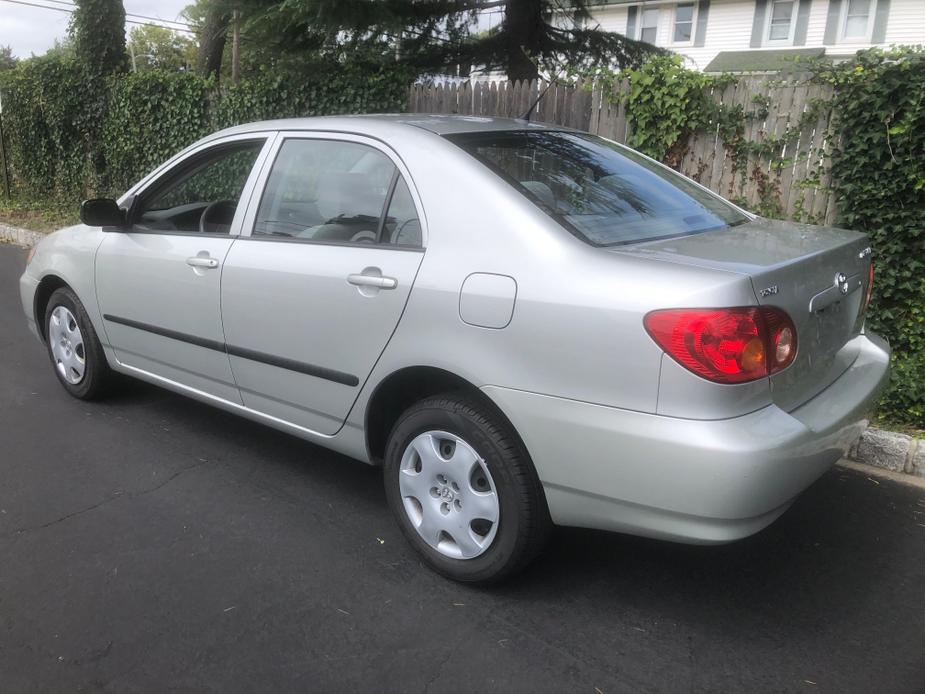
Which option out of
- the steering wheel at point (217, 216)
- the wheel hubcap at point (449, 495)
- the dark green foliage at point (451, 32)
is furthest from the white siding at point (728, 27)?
the wheel hubcap at point (449, 495)

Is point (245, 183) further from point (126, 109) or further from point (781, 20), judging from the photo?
point (781, 20)

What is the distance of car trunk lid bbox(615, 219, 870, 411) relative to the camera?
245 cm

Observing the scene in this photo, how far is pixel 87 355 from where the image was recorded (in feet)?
15.2

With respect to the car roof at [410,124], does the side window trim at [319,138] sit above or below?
below

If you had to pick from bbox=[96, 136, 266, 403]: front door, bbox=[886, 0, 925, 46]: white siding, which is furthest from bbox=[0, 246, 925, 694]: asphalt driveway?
bbox=[886, 0, 925, 46]: white siding

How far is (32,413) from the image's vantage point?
4.68m

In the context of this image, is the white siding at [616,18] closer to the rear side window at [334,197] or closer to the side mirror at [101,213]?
the side mirror at [101,213]

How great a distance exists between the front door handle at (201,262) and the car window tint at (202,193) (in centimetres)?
17

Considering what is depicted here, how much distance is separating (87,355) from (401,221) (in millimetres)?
2573

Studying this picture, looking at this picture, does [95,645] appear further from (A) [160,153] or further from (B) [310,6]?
(A) [160,153]

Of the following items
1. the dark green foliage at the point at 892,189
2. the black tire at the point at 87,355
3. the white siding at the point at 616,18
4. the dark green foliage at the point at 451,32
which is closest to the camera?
the dark green foliage at the point at 892,189

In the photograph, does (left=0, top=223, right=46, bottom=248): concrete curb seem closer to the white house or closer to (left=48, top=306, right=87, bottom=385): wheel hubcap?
(left=48, top=306, right=87, bottom=385): wheel hubcap

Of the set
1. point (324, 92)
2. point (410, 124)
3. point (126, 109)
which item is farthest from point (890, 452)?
point (126, 109)

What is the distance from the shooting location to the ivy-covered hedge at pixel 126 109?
8297mm
